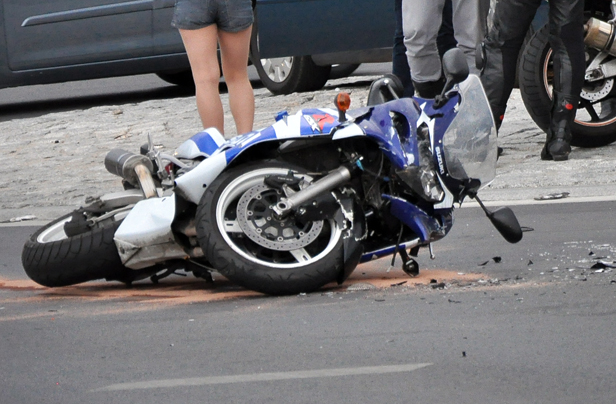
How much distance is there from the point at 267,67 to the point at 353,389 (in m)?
7.70

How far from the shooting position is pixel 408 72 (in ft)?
23.8

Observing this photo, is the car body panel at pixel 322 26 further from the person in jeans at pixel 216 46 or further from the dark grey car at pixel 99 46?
the person in jeans at pixel 216 46

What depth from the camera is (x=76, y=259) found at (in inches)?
185

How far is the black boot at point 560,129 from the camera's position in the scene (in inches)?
274

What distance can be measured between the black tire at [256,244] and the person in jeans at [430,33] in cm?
242

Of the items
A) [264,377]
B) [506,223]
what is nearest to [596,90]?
[506,223]

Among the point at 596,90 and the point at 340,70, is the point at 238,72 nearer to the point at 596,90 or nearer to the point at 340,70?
the point at 596,90

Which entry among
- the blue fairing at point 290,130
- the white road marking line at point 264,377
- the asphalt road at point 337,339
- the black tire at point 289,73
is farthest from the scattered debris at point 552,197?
the black tire at point 289,73

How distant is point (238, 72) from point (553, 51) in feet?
6.13

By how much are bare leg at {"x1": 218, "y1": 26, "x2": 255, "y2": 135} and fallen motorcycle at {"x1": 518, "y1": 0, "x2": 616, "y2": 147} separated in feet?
6.05

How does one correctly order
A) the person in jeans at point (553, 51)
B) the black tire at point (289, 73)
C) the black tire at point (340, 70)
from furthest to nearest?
the black tire at point (340, 70) → the black tire at point (289, 73) → the person in jeans at point (553, 51)

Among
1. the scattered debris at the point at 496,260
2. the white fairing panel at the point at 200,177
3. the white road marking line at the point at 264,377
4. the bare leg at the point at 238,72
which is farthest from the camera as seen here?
the bare leg at the point at 238,72

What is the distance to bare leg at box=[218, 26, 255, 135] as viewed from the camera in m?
6.28

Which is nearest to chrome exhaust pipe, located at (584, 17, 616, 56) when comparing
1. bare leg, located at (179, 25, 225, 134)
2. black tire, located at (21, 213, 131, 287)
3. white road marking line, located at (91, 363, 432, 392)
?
bare leg, located at (179, 25, 225, 134)
